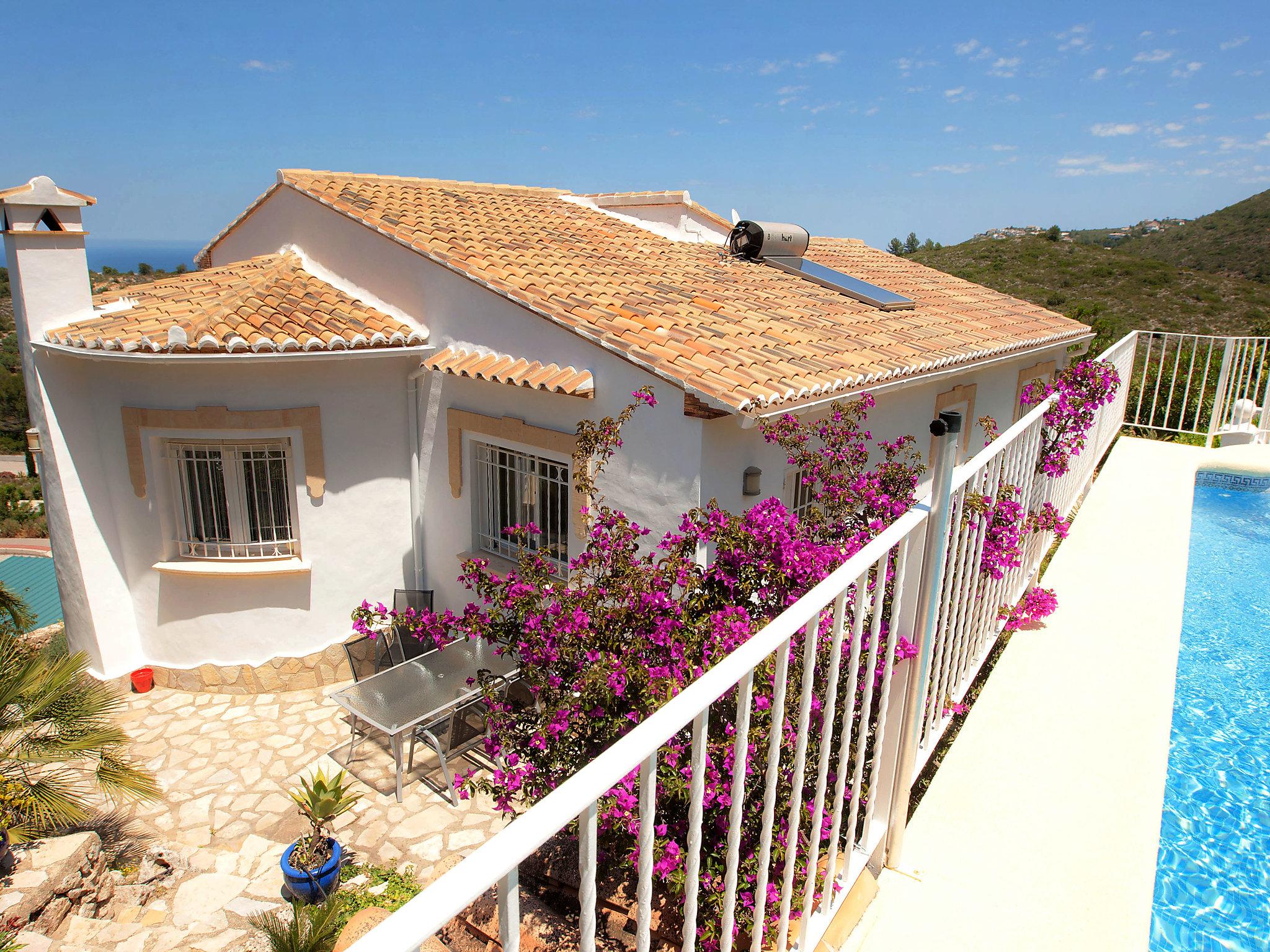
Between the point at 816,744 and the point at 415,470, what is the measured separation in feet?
27.1

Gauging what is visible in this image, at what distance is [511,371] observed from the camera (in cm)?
830

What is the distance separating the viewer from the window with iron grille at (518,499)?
8.94m

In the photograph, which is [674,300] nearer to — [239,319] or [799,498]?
[799,498]

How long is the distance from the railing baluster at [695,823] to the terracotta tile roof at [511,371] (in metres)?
6.05

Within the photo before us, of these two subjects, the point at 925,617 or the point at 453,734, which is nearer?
the point at 925,617

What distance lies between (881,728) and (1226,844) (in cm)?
316

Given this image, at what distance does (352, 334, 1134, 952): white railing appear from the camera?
1.21 m

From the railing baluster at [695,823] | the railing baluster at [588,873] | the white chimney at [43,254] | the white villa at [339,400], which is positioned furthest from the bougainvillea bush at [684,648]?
the white chimney at [43,254]

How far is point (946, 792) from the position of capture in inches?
149

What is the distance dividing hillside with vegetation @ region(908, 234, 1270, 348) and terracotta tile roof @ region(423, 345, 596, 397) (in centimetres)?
4939

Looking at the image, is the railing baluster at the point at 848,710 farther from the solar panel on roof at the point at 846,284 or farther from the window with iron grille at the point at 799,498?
the solar panel on roof at the point at 846,284

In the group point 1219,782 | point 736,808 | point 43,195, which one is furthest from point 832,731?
point 43,195

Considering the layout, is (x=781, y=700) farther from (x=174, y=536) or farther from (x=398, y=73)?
(x=398, y=73)

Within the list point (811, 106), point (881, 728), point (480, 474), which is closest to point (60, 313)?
point (480, 474)
